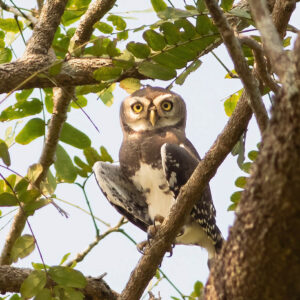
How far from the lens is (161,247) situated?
4.30 meters

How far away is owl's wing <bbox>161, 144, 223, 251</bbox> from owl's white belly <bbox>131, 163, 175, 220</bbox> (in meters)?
0.15

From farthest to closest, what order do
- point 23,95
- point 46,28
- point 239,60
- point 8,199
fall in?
point 23,95 → point 46,28 → point 8,199 → point 239,60

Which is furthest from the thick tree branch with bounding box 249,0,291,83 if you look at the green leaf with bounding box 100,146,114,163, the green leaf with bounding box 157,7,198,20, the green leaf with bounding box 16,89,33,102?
the green leaf with bounding box 100,146,114,163

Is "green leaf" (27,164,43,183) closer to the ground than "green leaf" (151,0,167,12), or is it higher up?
closer to the ground

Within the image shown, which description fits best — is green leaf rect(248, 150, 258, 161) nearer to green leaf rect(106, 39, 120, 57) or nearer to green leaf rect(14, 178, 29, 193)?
green leaf rect(106, 39, 120, 57)

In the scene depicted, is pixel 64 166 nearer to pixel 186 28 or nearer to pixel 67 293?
pixel 67 293

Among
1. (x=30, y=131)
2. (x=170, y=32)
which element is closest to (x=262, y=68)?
(x=170, y=32)

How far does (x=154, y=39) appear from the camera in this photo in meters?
3.87

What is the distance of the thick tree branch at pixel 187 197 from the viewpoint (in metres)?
3.65

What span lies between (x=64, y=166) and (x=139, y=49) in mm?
1360

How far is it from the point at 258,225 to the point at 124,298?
8.02 feet

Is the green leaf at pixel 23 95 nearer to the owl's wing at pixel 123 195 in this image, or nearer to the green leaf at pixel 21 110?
the green leaf at pixel 21 110

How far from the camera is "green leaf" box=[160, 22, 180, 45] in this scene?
12.4 feet

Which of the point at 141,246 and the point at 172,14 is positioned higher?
the point at 172,14
